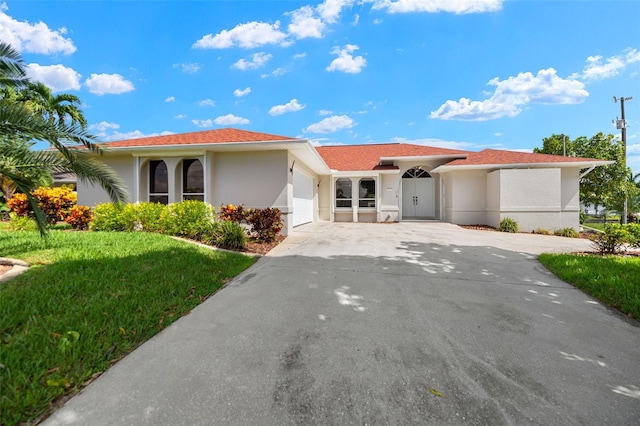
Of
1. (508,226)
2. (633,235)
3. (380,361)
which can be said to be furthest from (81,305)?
(508,226)

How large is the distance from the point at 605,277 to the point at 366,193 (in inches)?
493

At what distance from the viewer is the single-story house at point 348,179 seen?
33.0ft

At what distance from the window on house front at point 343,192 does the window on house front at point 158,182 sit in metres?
9.67

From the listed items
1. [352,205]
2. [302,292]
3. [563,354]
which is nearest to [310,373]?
[302,292]

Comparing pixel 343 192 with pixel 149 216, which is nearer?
pixel 149 216

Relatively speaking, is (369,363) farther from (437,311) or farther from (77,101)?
(77,101)

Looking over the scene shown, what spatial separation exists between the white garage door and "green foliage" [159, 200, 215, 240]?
4227 mm

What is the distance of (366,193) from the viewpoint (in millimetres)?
16891

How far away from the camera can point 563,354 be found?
268cm

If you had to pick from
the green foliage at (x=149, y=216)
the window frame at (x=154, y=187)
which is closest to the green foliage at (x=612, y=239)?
the green foliage at (x=149, y=216)

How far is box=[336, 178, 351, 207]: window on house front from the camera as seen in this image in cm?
1714

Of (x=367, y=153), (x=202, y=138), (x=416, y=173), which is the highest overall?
(x=367, y=153)

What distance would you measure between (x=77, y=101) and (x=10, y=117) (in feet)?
54.4

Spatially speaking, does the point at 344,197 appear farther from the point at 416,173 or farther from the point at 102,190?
the point at 102,190
